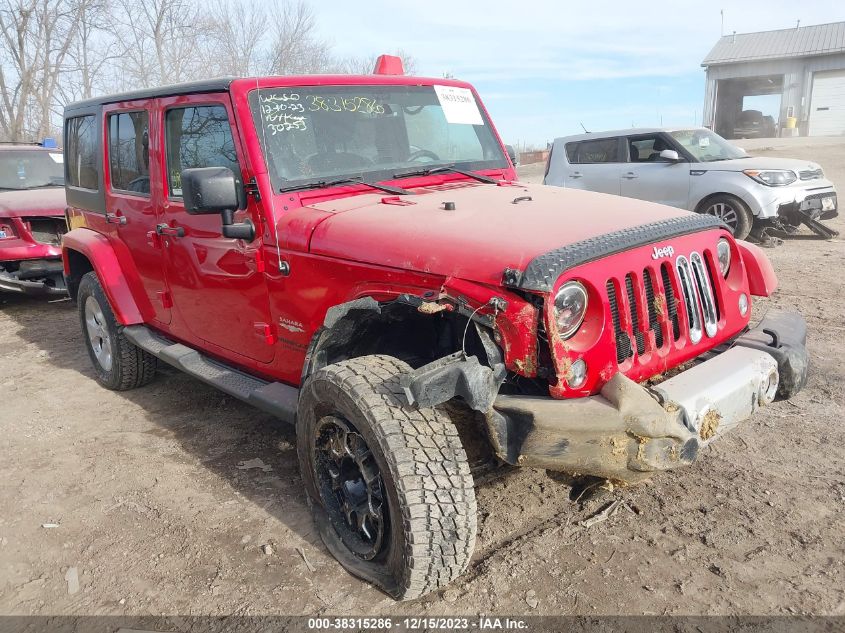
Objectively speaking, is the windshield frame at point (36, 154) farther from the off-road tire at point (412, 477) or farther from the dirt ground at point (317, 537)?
the off-road tire at point (412, 477)

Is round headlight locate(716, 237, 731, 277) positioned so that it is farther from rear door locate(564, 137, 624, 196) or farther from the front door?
rear door locate(564, 137, 624, 196)

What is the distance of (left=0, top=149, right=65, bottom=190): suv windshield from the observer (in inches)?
337

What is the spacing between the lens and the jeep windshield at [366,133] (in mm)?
3316

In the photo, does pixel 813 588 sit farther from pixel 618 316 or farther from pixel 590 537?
pixel 618 316

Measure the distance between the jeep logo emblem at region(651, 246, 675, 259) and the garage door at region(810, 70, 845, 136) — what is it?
3064 cm

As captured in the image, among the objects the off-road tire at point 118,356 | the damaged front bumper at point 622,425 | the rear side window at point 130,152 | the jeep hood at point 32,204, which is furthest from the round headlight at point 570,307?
the jeep hood at point 32,204

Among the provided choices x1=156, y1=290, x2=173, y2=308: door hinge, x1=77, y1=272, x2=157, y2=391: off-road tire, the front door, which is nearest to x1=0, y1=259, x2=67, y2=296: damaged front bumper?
x1=77, y1=272, x2=157, y2=391: off-road tire

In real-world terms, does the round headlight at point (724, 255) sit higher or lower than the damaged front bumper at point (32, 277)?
higher

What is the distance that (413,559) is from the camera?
240 cm

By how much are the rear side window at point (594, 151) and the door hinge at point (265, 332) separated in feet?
26.7

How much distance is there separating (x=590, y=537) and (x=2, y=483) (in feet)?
10.1

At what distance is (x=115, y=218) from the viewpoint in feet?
14.7

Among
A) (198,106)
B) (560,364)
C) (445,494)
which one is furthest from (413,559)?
(198,106)

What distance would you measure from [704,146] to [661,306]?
8.13m
